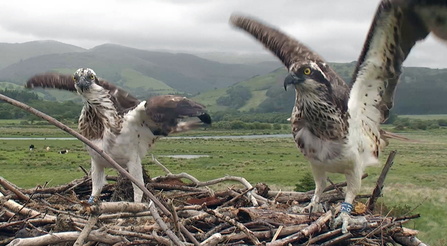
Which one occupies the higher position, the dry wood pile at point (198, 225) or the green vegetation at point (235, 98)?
the dry wood pile at point (198, 225)

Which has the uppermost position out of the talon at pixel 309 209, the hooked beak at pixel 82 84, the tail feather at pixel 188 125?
the hooked beak at pixel 82 84

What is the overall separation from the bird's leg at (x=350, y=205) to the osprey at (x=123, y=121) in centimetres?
194

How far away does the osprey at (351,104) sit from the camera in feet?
16.6

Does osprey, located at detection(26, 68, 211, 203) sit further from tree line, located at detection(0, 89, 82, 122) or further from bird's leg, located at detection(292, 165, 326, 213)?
tree line, located at detection(0, 89, 82, 122)

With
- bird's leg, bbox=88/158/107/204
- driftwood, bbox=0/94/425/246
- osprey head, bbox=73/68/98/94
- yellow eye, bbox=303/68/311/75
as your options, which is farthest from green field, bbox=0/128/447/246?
yellow eye, bbox=303/68/311/75

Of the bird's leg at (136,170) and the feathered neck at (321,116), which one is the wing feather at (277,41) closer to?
the feathered neck at (321,116)

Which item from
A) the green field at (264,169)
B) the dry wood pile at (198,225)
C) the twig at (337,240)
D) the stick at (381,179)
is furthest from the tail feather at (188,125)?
the green field at (264,169)

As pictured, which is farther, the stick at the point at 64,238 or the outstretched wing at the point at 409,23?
the outstretched wing at the point at 409,23

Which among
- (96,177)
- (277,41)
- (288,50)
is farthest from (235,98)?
(96,177)

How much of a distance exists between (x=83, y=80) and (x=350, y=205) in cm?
369

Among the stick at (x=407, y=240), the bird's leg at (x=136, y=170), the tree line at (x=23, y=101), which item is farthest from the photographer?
the tree line at (x=23, y=101)

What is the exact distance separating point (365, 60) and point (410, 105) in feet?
122

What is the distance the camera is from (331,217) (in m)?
5.10

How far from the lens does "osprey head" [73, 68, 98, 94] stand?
5.97 m
